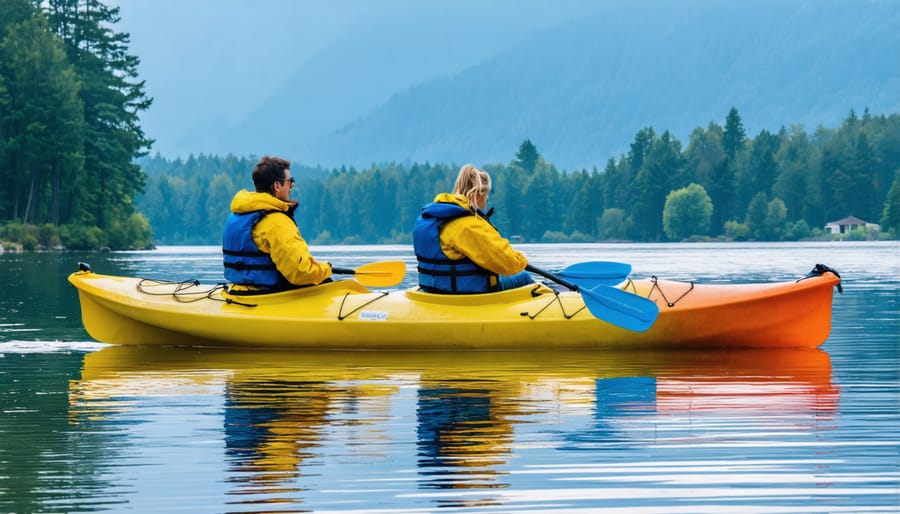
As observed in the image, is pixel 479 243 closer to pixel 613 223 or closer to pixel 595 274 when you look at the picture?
pixel 595 274

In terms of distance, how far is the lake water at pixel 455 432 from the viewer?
5.82 meters

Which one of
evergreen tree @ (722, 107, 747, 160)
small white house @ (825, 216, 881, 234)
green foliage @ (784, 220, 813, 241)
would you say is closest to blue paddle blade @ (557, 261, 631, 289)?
green foliage @ (784, 220, 813, 241)

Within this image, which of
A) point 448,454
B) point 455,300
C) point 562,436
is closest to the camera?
point 448,454

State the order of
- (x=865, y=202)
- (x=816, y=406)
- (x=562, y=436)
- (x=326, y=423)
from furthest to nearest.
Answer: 1. (x=865, y=202)
2. (x=816, y=406)
3. (x=326, y=423)
4. (x=562, y=436)

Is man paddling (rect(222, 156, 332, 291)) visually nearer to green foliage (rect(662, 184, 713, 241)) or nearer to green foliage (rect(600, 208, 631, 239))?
green foliage (rect(662, 184, 713, 241))

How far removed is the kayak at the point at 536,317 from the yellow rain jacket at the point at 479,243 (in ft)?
1.35

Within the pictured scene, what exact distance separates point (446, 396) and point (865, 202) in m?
130

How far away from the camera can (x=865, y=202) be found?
435ft

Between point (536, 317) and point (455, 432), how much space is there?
4743 mm

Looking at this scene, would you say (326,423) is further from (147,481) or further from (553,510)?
(553,510)

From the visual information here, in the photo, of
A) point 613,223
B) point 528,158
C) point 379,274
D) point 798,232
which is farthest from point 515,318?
point 528,158

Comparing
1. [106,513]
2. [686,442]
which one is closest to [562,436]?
[686,442]

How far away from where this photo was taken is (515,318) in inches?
476

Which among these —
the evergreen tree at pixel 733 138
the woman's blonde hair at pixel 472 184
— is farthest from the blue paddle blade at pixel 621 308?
the evergreen tree at pixel 733 138
